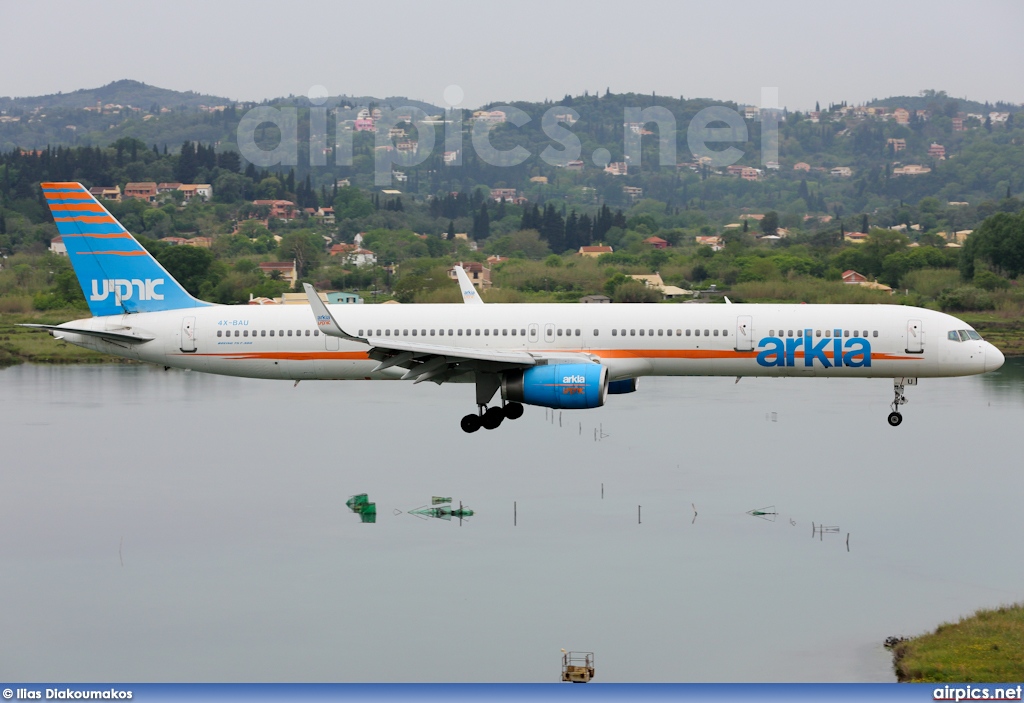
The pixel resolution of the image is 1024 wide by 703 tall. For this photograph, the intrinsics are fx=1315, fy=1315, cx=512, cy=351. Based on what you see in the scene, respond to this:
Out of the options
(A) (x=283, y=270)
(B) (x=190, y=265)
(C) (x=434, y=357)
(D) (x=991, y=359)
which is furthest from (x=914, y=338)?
(A) (x=283, y=270)

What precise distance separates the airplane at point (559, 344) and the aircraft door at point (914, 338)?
0.14ft

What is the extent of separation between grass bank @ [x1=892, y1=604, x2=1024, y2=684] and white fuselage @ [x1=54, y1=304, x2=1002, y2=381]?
37.5ft

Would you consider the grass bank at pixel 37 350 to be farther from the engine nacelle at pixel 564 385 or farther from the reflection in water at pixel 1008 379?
the reflection in water at pixel 1008 379

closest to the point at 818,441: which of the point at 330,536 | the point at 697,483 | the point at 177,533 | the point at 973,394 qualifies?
the point at 697,483

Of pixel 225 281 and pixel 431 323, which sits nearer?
pixel 431 323

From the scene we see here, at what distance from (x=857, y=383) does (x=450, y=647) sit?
70656mm

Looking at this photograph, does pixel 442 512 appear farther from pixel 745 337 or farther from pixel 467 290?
pixel 745 337

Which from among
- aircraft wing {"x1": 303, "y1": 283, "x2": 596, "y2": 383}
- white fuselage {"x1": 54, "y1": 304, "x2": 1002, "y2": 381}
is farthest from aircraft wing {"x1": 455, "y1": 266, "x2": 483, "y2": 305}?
aircraft wing {"x1": 303, "y1": 283, "x2": 596, "y2": 383}

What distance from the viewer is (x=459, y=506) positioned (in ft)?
201

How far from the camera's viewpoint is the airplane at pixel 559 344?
53031 mm

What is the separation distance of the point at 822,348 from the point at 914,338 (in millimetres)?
3919

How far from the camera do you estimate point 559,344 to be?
2164 inches

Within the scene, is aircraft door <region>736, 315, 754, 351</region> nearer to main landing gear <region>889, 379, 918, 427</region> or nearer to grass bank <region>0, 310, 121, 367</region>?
main landing gear <region>889, 379, 918, 427</region>

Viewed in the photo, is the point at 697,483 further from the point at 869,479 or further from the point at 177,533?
the point at 177,533
